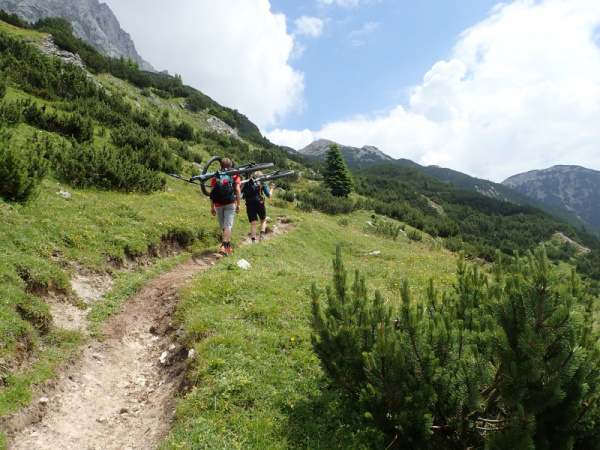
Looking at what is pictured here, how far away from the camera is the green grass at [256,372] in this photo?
3.99m

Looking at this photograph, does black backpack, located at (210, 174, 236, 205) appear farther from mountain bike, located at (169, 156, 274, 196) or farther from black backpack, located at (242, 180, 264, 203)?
black backpack, located at (242, 180, 264, 203)

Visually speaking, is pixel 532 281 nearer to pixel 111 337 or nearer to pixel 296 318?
pixel 296 318

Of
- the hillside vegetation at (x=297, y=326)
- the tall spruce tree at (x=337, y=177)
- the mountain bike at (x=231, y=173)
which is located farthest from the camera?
the tall spruce tree at (x=337, y=177)

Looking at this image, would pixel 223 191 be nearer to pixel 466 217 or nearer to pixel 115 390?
pixel 115 390

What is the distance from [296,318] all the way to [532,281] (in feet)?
15.4

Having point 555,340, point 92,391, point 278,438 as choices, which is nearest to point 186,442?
point 278,438

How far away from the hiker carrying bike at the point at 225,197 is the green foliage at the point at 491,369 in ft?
23.5

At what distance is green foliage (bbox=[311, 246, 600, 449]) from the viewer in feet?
8.39

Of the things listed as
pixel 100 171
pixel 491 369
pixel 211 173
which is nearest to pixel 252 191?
pixel 211 173

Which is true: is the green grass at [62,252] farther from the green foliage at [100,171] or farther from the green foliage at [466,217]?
the green foliage at [466,217]

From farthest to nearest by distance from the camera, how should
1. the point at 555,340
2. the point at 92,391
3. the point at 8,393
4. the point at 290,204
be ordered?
the point at 290,204, the point at 92,391, the point at 8,393, the point at 555,340

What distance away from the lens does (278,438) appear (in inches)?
157

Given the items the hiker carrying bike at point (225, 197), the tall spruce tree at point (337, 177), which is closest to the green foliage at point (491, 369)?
the hiker carrying bike at point (225, 197)

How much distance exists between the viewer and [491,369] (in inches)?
116
